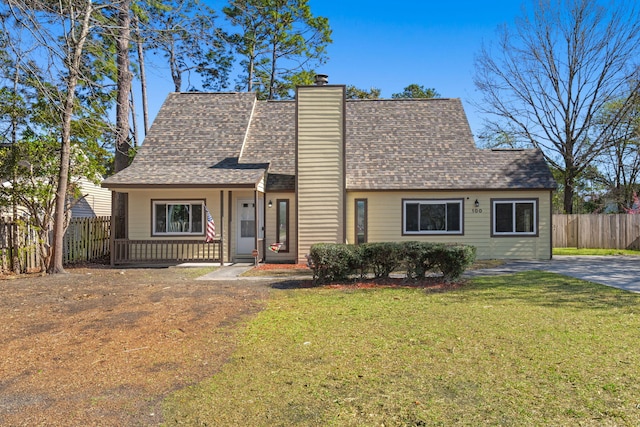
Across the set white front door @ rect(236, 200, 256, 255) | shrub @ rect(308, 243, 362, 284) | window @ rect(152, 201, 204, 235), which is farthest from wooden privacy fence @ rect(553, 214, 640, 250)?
window @ rect(152, 201, 204, 235)

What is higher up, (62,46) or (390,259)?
(62,46)

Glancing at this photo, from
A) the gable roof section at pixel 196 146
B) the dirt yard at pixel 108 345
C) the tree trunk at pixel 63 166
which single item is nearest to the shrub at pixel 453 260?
the dirt yard at pixel 108 345

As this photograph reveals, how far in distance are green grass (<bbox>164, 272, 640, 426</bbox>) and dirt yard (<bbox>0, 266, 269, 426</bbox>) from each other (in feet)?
1.26

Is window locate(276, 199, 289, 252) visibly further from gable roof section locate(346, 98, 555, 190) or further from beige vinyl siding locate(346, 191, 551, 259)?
gable roof section locate(346, 98, 555, 190)

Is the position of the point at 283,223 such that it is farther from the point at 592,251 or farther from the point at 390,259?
the point at 592,251

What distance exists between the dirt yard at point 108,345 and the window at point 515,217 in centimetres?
1004

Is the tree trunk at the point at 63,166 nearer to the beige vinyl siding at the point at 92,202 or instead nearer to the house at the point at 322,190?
the house at the point at 322,190

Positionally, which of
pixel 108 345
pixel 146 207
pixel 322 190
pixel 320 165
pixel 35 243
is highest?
pixel 320 165

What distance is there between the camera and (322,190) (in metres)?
16.5

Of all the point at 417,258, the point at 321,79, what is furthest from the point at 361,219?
the point at 417,258

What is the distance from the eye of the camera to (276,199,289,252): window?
17.0 meters

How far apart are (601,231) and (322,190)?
46.9 feet

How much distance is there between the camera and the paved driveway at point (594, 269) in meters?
11.5

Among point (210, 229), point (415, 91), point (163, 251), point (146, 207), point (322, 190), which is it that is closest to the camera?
point (210, 229)
